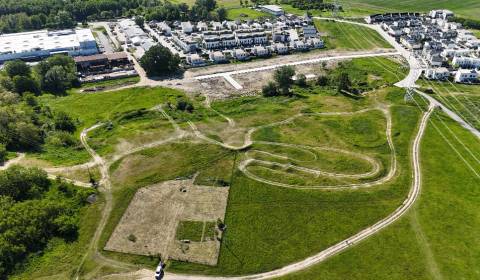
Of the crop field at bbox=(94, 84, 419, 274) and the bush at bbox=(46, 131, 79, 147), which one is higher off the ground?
the bush at bbox=(46, 131, 79, 147)

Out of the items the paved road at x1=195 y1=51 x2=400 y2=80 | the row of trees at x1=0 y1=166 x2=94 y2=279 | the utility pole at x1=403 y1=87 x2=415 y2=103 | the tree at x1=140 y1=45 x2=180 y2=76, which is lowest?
the row of trees at x1=0 y1=166 x2=94 y2=279

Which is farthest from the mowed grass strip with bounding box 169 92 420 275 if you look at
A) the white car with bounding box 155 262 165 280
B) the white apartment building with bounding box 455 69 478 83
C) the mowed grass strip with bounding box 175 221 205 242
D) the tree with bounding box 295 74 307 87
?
the white apartment building with bounding box 455 69 478 83

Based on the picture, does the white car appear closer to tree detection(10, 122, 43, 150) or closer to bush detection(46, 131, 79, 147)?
bush detection(46, 131, 79, 147)

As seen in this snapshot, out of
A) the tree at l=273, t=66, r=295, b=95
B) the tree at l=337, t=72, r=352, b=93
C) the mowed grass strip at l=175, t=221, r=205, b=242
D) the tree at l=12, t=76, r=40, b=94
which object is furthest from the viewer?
the tree at l=337, t=72, r=352, b=93

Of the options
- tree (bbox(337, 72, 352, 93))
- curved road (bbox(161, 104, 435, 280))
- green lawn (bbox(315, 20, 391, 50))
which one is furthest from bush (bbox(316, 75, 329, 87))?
curved road (bbox(161, 104, 435, 280))

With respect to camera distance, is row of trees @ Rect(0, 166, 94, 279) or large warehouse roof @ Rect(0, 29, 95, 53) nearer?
row of trees @ Rect(0, 166, 94, 279)

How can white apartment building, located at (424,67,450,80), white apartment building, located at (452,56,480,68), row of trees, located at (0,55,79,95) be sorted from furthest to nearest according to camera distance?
white apartment building, located at (452,56,480,68) < white apartment building, located at (424,67,450,80) < row of trees, located at (0,55,79,95)
